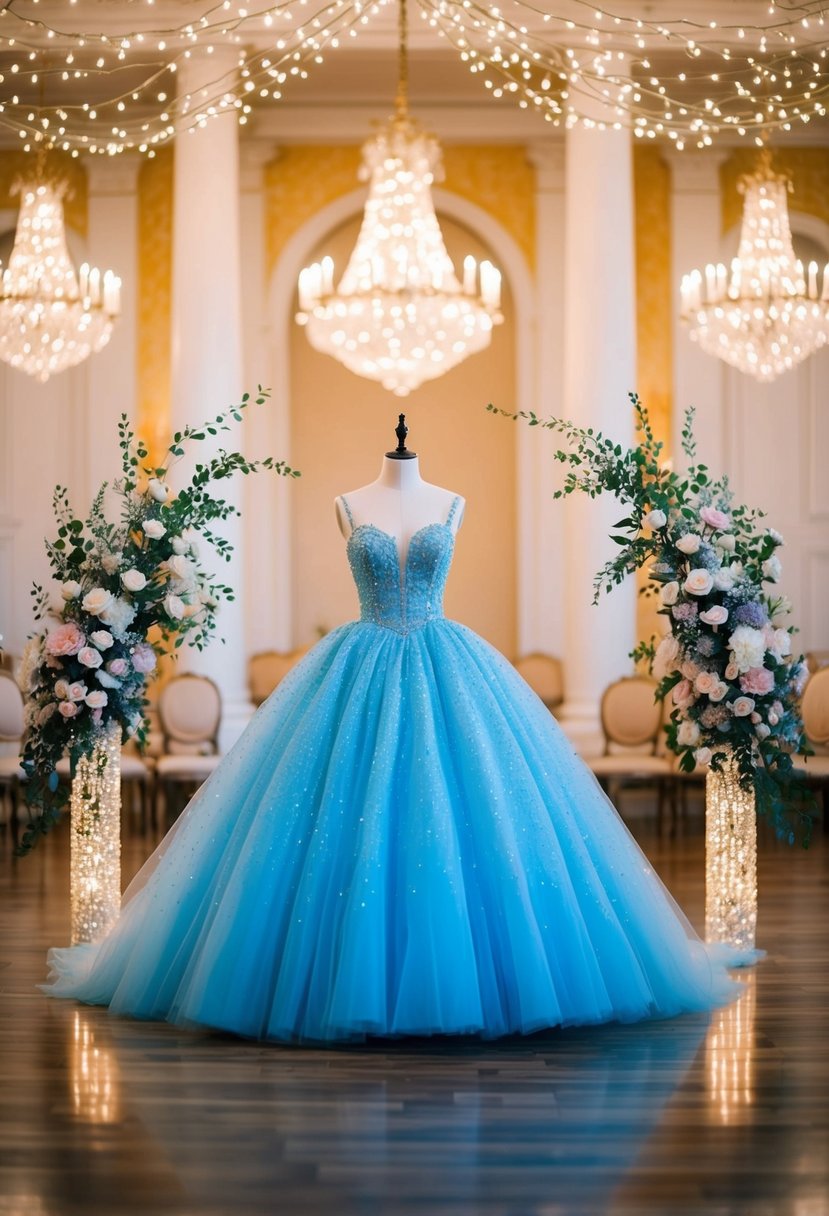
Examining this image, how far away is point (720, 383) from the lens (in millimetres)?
10531

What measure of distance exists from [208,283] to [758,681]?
5258 mm

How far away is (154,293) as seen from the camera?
10.6 metres

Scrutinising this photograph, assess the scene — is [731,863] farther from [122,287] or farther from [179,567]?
[122,287]

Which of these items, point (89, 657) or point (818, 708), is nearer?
point (89, 657)

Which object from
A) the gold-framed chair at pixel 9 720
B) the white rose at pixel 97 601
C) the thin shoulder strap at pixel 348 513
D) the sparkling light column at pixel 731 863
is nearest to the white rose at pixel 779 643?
the sparkling light column at pixel 731 863

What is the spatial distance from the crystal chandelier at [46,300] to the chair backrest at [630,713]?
3.62 metres

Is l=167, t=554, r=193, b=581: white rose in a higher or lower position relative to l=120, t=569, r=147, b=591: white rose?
higher

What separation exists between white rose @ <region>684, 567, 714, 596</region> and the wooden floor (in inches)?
52.1

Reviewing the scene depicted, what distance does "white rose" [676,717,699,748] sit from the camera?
523 centimetres

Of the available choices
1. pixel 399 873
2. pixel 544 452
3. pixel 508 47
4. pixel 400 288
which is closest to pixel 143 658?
pixel 399 873

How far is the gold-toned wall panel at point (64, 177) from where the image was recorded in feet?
34.4

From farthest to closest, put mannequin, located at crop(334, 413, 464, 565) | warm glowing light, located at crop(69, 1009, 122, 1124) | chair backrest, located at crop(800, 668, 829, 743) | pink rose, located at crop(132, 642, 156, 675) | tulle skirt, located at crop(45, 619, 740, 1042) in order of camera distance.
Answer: chair backrest, located at crop(800, 668, 829, 743)
pink rose, located at crop(132, 642, 156, 675)
mannequin, located at crop(334, 413, 464, 565)
tulle skirt, located at crop(45, 619, 740, 1042)
warm glowing light, located at crop(69, 1009, 122, 1124)

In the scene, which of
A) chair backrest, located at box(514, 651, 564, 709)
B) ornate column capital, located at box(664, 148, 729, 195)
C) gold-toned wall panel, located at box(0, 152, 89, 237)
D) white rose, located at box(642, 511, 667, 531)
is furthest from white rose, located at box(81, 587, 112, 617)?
ornate column capital, located at box(664, 148, 729, 195)

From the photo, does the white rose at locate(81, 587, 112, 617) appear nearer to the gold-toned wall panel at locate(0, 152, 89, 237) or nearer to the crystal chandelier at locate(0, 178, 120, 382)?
the crystal chandelier at locate(0, 178, 120, 382)
